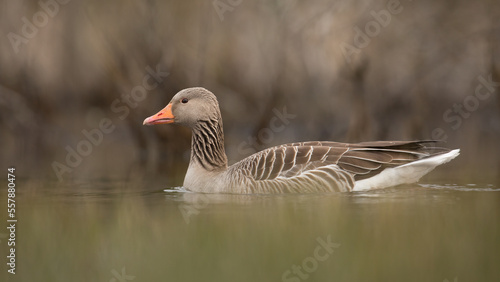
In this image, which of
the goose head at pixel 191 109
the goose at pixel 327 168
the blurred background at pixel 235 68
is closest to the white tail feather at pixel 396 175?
the goose at pixel 327 168

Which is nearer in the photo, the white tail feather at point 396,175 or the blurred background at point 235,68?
the white tail feather at point 396,175

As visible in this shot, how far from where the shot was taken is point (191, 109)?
9594 mm

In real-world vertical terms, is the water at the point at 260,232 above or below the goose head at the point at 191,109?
below

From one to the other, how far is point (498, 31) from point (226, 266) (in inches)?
567

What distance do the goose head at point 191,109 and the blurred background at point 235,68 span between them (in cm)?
612

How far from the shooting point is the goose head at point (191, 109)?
9570 mm

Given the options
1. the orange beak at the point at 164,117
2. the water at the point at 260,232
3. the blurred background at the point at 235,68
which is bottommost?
the water at the point at 260,232

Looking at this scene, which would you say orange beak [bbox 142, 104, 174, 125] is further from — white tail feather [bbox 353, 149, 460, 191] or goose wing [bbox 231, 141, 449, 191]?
white tail feather [bbox 353, 149, 460, 191]

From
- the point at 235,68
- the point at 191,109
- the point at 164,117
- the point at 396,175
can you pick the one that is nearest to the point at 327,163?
the point at 396,175

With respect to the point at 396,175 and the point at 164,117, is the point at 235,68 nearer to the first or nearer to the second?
the point at 164,117

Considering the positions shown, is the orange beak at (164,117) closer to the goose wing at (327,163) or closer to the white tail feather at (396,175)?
the goose wing at (327,163)

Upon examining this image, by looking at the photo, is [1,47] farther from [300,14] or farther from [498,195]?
[498,195]

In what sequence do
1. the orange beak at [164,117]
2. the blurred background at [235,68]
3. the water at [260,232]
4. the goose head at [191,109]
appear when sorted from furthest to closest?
the blurred background at [235,68] → the goose head at [191,109] → the orange beak at [164,117] → the water at [260,232]

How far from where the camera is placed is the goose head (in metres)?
9.57
